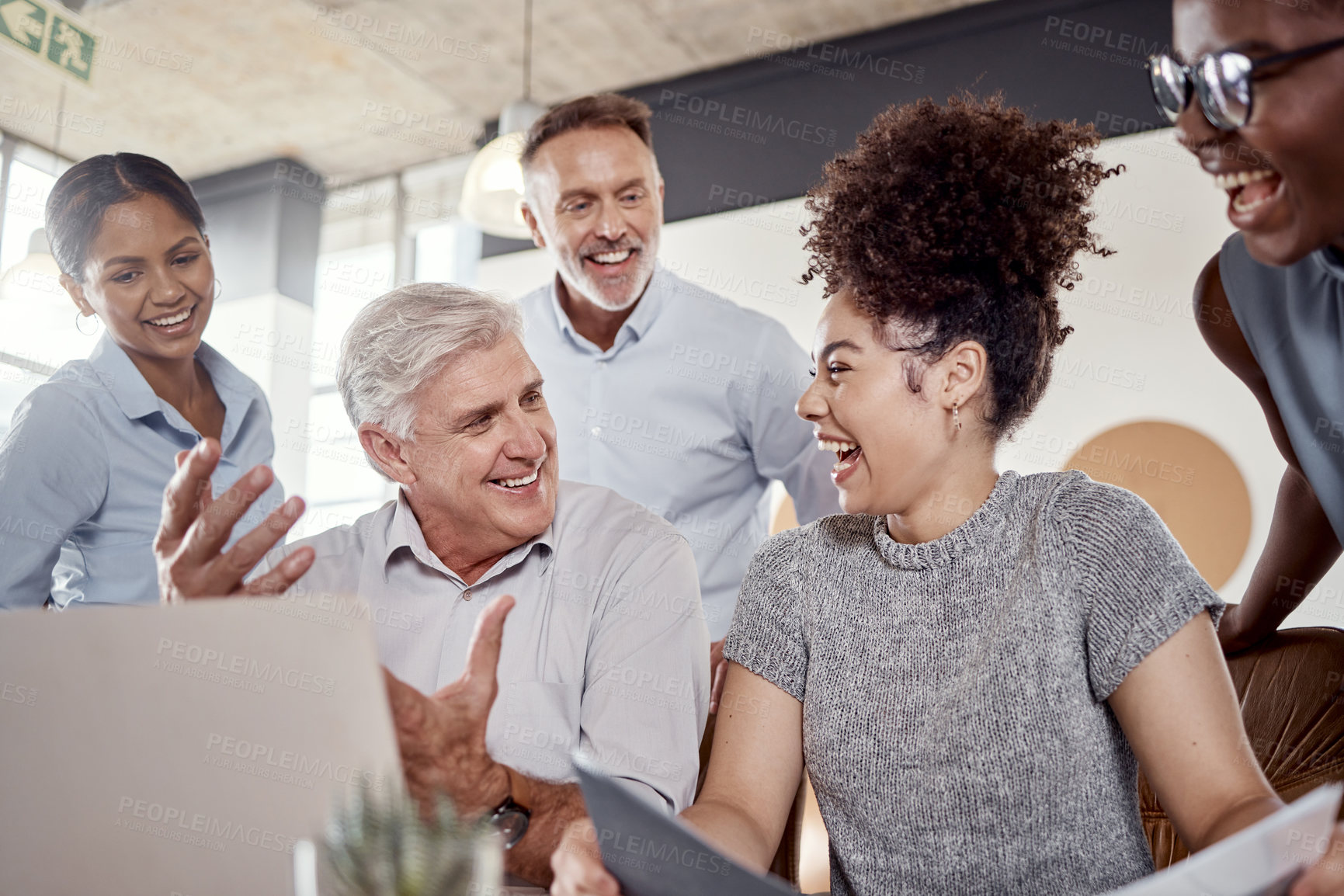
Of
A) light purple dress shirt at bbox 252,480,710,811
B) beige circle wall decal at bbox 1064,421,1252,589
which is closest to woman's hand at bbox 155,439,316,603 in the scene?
light purple dress shirt at bbox 252,480,710,811

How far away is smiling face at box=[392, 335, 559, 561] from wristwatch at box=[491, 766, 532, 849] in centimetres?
55

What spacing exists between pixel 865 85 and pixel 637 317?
10.7 ft

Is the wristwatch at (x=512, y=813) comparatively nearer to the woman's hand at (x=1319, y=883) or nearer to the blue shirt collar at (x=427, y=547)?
the blue shirt collar at (x=427, y=547)

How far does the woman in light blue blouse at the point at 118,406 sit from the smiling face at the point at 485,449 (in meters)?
0.86

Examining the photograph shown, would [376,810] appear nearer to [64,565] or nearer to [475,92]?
[64,565]

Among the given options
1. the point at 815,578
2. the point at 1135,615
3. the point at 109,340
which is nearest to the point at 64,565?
the point at 109,340

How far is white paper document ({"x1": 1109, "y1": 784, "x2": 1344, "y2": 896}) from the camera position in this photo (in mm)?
681

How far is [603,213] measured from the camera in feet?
9.29

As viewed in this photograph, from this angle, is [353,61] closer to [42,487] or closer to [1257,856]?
[42,487]

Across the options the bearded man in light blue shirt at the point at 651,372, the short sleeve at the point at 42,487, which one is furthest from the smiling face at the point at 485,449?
the bearded man in light blue shirt at the point at 651,372

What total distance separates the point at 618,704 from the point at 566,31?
4723mm

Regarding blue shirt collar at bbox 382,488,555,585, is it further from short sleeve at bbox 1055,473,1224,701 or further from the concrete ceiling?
the concrete ceiling

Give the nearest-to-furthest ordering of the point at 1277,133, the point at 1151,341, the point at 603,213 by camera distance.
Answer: the point at 1277,133, the point at 603,213, the point at 1151,341

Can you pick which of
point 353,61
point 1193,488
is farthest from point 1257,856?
point 353,61
